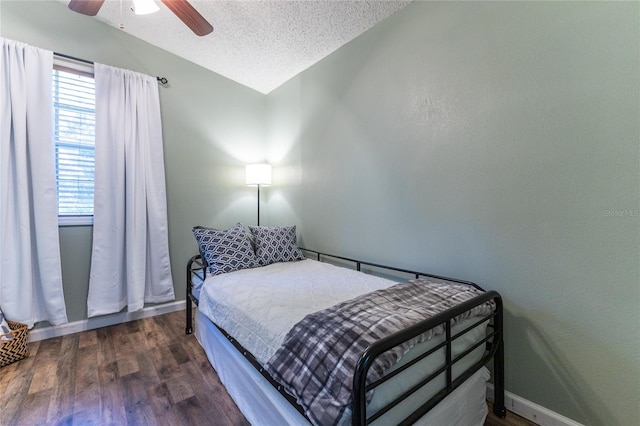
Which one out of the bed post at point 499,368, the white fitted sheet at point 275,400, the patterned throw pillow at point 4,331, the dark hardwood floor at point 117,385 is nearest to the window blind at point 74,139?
the patterned throw pillow at point 4,331

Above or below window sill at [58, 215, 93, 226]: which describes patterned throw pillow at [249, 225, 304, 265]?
below

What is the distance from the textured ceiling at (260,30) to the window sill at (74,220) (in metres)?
1.66

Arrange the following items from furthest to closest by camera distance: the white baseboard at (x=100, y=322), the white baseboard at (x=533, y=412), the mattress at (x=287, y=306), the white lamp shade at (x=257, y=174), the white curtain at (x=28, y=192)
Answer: the white lamp shade at (x=257, y=174) → the white baseboard at (x=100, y=322) → the white curtain at (x=28, y=192) → the white baseboard at (x=533, y=412) → the mattress at (x=287, y=306)

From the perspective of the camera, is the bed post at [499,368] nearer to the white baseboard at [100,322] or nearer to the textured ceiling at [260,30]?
the textured ceiling at [260,30]

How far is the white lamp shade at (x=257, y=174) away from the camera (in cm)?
305

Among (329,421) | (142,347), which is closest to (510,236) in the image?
(329,421)

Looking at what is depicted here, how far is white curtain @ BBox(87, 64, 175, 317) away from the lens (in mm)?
2375

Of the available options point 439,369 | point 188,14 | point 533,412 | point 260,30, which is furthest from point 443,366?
point 260,30

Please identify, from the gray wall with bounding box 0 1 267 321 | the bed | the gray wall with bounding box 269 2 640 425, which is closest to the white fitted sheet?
the bed

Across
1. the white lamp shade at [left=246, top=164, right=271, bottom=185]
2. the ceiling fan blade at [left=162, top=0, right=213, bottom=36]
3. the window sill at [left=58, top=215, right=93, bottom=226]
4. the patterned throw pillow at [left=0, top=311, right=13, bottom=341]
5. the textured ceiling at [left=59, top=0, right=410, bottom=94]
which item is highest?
the textured ceiling at [left=59, top=0, right=410, bottom=94]

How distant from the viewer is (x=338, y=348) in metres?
0.89

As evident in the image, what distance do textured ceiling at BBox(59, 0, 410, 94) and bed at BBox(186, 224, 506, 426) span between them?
1.98 m

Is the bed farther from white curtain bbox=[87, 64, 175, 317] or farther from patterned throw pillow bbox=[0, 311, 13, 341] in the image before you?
patterned throw pillow bbox=[0, 311, 13, 341]

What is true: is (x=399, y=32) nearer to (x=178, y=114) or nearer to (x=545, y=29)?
(x=545, y=29)
